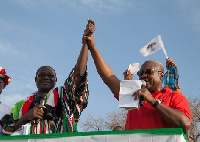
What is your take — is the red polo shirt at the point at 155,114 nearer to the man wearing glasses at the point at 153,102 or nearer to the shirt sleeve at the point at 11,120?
the man wearing glasses at the point at 153,102

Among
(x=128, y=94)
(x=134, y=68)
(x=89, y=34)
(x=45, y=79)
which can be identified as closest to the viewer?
(x=128, y=94)

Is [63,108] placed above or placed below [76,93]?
below

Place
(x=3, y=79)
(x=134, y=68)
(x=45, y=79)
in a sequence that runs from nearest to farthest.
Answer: (x=45, y=79) < (x=3, y=79) < (x=134, y=68)

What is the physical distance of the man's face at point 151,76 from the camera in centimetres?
369

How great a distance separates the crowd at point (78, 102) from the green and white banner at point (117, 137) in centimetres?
46

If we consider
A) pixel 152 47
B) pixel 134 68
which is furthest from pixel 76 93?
pixel 152 47

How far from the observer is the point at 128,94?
299cm

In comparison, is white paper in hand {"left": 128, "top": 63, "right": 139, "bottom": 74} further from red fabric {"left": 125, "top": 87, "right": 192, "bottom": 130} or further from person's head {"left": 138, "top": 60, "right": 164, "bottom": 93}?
red fabric {"left": 125, "top": 87, "right": 192, "bottom": 130}

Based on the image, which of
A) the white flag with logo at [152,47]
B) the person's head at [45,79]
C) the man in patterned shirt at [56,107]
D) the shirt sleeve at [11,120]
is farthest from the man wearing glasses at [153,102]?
the white flag with logo at [152,47]

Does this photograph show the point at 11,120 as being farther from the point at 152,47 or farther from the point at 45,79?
the point at 152,47

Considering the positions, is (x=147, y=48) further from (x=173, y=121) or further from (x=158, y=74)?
(x=173, y=121)

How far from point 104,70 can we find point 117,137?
3.81 feet

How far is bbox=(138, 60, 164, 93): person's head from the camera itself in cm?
369

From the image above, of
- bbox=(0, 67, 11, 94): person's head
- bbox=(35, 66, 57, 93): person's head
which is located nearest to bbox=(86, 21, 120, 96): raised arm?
bbox=(35, 66, 57, 93): person's head
